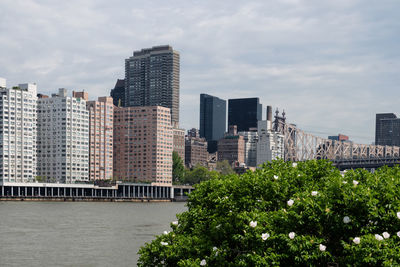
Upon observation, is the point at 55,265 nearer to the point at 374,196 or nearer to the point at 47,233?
the point at 47,233

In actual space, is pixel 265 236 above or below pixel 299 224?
below

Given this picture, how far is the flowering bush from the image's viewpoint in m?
16.3

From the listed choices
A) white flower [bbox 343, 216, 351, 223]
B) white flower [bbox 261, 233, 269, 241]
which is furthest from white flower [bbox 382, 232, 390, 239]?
white flower [bbox 261, 233, 269, 241]

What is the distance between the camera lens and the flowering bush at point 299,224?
53.4 feet

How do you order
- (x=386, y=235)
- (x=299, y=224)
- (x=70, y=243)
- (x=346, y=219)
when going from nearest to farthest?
1. (x=386, y=235)
2. (x=346, y=219)
3. (x=299, y=224)
4. (x=70, y=243)

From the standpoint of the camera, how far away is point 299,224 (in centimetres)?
1736

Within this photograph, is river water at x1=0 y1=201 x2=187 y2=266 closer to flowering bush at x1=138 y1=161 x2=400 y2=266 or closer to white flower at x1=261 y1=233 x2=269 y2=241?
flowering bush at x1=138 y1=161 x2=400 y2=266

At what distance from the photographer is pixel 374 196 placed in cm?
1688

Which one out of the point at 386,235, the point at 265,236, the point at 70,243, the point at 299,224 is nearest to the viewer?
the point at 386,235

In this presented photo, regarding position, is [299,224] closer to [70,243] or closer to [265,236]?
[265,236]

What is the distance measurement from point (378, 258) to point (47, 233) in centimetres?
5627

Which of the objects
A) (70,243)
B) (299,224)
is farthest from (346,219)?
(70,243)

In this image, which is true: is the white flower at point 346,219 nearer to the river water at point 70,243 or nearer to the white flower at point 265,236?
the white flower at point 265,236

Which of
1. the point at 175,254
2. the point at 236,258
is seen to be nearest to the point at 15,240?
the point at 175,254
